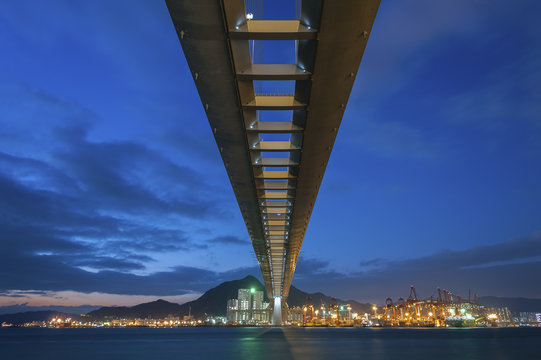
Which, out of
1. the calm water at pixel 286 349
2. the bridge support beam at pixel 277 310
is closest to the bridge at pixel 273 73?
the calm water at pixel 286 349

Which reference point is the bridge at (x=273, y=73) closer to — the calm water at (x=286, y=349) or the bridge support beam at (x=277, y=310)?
the calm water at (x=286, y=349)

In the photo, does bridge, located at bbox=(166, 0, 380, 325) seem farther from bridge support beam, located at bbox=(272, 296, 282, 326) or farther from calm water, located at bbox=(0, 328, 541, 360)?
bridge support beam, located at bbox=(272, 296, 282, 326)

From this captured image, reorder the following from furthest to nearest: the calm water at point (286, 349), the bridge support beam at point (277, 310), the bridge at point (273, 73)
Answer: the bridge support beam at point (277, 310) < the calm water at point (286, 349) < the bridge at point (273, 73)

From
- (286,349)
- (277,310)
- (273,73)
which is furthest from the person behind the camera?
(277,310)

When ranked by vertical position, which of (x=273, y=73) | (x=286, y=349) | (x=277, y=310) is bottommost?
(x=277, y=310)

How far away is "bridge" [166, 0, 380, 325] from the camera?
32.7 feet

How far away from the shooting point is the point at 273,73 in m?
12.7

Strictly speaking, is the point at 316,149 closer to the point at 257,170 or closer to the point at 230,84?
the point at 257,170

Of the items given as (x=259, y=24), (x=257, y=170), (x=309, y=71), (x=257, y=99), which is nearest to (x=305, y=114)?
(x=257, y=99)

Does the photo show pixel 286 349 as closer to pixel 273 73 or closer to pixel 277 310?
pixel 273 73

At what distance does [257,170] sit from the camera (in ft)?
76.5

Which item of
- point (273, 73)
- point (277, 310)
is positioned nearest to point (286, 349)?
point (273, 73)

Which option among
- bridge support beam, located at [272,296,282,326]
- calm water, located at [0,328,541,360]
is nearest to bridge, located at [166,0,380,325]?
calm water, located at [0,328,541,360]

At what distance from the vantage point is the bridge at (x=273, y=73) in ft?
32.7
